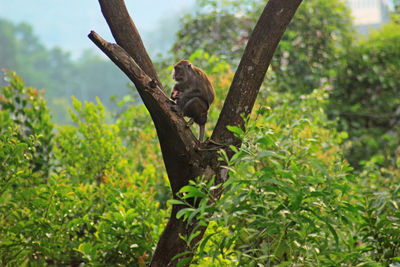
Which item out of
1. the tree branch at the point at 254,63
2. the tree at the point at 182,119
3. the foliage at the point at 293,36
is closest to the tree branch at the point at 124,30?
the tree at the point at 182,119

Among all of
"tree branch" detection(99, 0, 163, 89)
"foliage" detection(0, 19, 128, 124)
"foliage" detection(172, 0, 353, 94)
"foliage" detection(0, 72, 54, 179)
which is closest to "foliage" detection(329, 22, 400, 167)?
"foliage" detection(172, 0, 353, 94)

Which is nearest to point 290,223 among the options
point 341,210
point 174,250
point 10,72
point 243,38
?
point 341,210

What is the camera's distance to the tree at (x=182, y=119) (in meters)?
1.97

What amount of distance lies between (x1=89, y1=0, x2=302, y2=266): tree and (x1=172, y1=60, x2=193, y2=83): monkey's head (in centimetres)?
50

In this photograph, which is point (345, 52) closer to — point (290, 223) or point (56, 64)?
point (290, 223)

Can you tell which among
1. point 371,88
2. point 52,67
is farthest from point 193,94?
point 52,67

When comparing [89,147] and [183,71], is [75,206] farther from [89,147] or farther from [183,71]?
[183,71]

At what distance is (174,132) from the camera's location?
6.39ft

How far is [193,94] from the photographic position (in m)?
2.48

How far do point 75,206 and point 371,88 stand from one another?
4.54 meters

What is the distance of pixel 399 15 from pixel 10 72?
490cm

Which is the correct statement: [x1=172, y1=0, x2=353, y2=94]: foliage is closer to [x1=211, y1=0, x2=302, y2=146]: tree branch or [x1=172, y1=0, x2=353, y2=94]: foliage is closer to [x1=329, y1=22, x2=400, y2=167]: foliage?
[x1=329, y1=22, x2=400, y2=167]: foliage

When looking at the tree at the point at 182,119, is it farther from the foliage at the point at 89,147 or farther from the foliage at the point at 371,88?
the foliage at the point at 371,88

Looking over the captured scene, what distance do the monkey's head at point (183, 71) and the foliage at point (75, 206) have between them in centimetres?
67
